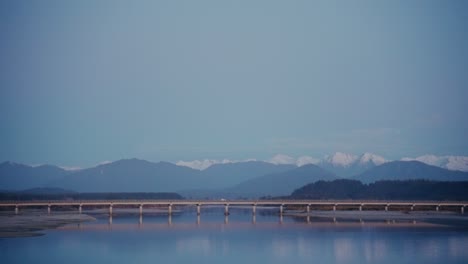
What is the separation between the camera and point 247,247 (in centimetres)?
3928

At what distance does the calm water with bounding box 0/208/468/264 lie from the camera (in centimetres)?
3322

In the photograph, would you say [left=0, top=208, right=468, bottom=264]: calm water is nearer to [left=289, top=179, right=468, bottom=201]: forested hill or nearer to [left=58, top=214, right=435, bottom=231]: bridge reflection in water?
[left=58, top=214, right=435, bottom=231]: bridge reflection in water

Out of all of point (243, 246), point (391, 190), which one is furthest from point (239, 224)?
point (391, 190)

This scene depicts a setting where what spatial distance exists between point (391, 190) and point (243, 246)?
346 feet

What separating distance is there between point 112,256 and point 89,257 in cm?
128

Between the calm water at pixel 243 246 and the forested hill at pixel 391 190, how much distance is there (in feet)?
239

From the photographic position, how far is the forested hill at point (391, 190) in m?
122

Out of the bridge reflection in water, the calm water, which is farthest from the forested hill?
the calm water

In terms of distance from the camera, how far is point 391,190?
139375mm

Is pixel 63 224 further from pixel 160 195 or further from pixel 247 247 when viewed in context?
pixel 160 195

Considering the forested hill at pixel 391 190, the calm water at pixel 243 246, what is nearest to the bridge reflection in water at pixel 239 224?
the calm water at pixel 243 246

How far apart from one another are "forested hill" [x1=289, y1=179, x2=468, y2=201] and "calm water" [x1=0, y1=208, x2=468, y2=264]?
7283 centimetres

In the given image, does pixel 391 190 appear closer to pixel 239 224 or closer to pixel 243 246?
pixel 239 224

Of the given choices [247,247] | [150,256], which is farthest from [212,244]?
[150,256]
